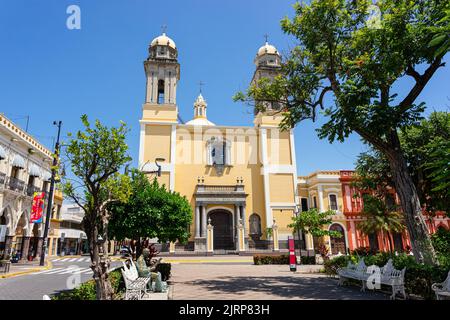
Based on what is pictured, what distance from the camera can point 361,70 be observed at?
9.77 meters

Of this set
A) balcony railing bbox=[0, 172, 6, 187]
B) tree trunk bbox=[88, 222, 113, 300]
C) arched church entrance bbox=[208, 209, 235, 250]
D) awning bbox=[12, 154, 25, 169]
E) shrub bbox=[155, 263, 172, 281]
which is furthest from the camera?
arched church entrance bbox=[208, 209, 235, 250]

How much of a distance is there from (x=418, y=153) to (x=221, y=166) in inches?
768

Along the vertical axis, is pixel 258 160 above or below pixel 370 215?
above

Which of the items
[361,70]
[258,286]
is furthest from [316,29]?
[258,286]

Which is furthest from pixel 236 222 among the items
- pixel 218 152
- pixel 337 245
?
pixel 337 245

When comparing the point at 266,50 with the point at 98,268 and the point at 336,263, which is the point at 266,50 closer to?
the point at 336,263

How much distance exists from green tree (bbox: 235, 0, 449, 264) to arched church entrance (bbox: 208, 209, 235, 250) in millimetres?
20038

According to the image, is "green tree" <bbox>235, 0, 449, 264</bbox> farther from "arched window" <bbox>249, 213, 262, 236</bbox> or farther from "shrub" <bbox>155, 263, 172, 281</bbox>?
"arched window" <bbox>249, 213, 262, 236</bbox>

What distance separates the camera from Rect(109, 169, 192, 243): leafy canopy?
10.7 m

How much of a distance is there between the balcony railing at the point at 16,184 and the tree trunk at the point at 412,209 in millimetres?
24515

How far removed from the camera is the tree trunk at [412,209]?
883 cm

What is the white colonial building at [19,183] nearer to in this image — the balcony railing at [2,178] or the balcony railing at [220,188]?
the balcony railing at [2,178]

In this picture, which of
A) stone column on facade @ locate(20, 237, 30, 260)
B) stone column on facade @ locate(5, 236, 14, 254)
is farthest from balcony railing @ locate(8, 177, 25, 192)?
stone column on facade @ locate(20, 237, 30, 260)
